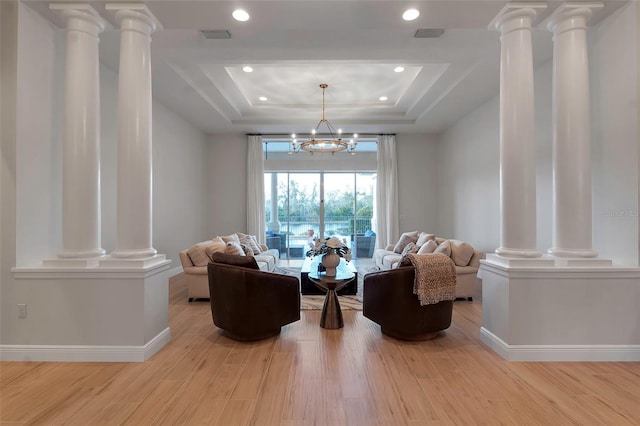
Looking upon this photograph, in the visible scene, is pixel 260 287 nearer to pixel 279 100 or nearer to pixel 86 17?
pixel 86 17

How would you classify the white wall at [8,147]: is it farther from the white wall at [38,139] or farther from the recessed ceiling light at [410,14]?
the recessed ceiling light at [410,14]

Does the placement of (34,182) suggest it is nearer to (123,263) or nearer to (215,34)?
(123,263)

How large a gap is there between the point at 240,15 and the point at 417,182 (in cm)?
644

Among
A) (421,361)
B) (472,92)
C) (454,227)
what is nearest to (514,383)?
(421,361)

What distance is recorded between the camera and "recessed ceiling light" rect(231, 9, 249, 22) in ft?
10.2

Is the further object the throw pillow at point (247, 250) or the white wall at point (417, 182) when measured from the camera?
the white wall at point (417, 182)

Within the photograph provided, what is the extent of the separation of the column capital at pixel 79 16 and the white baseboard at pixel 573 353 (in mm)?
5053

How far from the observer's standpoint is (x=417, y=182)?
8.49 metres

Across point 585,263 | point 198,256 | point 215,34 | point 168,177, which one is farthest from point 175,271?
point 585,263

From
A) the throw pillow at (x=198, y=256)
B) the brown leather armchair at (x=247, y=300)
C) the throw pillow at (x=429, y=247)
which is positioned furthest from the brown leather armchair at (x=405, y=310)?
the throw pillow at (x=198, y=256)

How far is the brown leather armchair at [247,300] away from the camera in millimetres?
3230

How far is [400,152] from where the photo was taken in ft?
27.7

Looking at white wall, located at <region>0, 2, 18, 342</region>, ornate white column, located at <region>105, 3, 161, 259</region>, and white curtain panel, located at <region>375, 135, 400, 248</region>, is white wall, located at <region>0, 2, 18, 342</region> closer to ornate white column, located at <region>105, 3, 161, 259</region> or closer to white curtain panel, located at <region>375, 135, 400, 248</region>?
ornate white column, located at <region>105, 3, 161, 259</region>

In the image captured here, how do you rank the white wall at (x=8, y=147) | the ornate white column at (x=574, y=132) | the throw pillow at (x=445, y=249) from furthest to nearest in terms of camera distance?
the throw pillow at (x=445, y=249) < the ornate white column at (x=574, y=132) < the white wall at (x=8, y=147)
